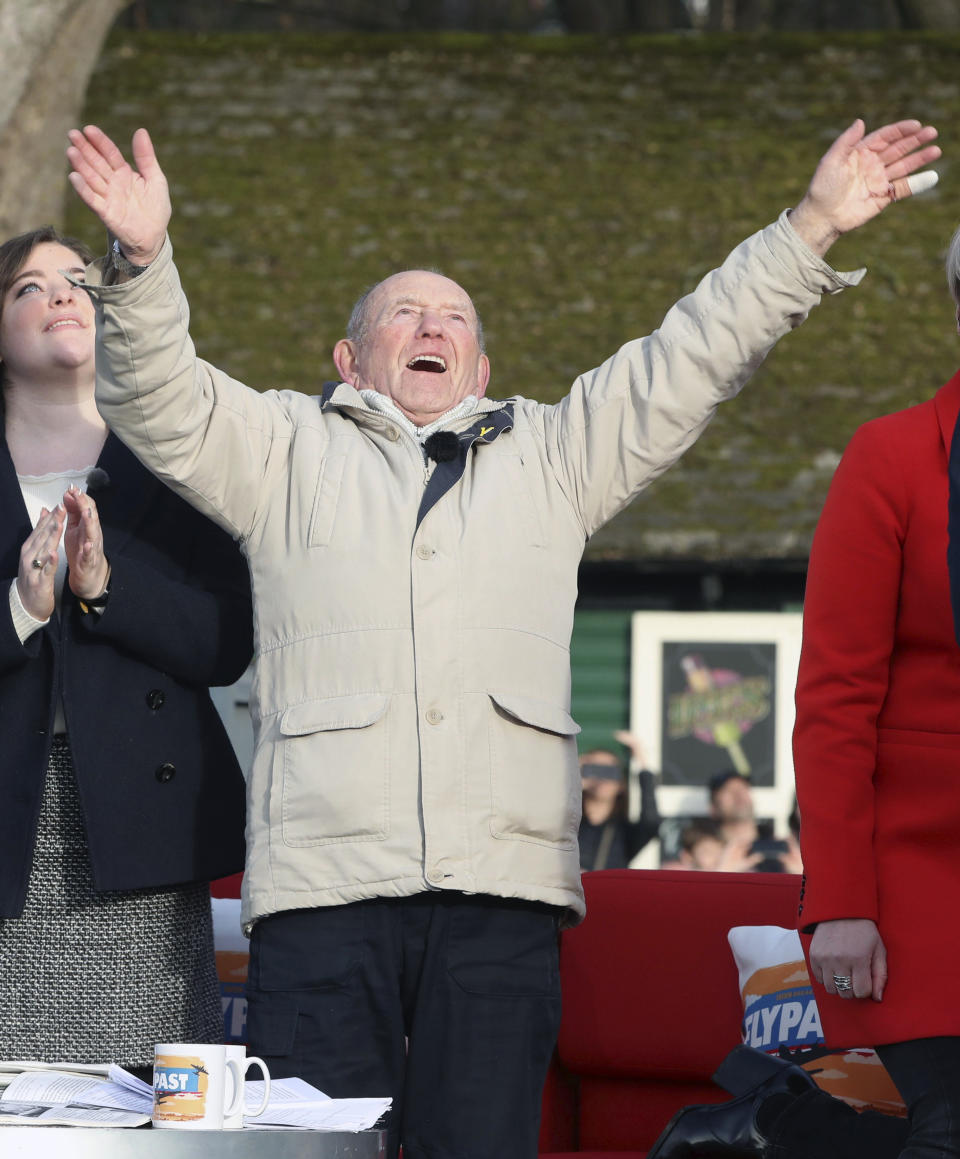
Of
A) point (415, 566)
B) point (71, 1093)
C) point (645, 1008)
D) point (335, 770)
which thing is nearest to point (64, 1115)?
point (71, 1093)

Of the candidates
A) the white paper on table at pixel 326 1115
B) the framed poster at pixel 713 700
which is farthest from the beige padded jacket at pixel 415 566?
the framed poster at pixel 713 700

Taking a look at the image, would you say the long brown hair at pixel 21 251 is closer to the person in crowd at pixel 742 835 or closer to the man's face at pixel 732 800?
the person in crowd at pixel 742 835

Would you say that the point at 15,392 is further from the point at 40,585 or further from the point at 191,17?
the point at 191,17

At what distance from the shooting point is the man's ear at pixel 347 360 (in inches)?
137

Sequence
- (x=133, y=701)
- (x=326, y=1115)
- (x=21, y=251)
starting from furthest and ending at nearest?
(x=21, y=251)
(x=133, y=701)
(x=326, y=1115)

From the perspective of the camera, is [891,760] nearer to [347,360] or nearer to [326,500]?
[326,500]

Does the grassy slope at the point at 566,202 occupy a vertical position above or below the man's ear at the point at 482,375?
above

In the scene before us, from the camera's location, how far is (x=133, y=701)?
3287 millimetres

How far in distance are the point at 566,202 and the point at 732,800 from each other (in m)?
4.82

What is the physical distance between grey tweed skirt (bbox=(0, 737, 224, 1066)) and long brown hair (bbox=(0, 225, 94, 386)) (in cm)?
96

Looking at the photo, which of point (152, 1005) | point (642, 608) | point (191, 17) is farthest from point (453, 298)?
point (191, 17)

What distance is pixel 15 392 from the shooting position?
11.7 ft

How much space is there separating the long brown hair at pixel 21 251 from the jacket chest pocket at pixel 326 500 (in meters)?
0.78

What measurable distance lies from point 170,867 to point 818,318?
392 inches
